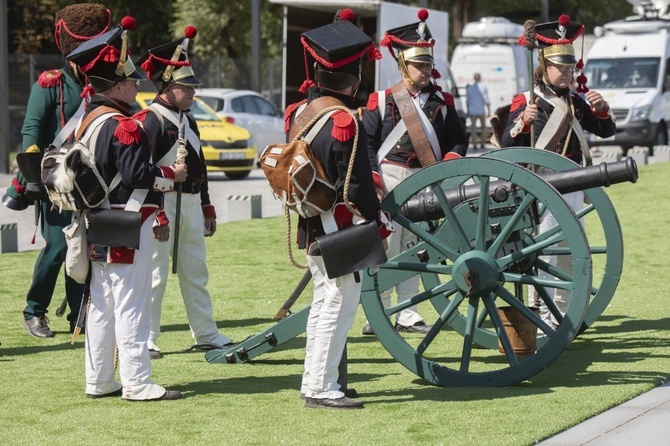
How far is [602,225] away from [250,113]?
55.1 feet

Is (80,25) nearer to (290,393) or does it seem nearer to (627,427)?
(290,393)

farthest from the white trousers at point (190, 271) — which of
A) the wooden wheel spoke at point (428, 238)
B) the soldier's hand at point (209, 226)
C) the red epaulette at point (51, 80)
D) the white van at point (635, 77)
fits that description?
the white van at point (635, 77)

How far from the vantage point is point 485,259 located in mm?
6535

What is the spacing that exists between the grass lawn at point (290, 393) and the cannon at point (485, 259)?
0.19 m

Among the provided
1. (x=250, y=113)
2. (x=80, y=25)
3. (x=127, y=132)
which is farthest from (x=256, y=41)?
(x=127, y=132)

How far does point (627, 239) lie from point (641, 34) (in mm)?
15247

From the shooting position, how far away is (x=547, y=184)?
6285mm

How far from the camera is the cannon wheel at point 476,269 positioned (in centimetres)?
631

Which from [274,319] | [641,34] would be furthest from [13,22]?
[274,319]

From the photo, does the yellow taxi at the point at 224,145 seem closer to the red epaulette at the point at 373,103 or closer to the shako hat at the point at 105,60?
the red epaulette at the point at 373,103

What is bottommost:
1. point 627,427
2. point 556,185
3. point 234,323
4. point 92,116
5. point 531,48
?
point 234,323

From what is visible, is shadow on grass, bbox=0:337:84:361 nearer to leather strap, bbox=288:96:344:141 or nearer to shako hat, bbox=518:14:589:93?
leather strap, bbox=288:96:344:141

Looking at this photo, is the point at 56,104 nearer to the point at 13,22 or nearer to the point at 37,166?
the point at 37,166

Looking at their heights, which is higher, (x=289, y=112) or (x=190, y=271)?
(x=289, y=112)
